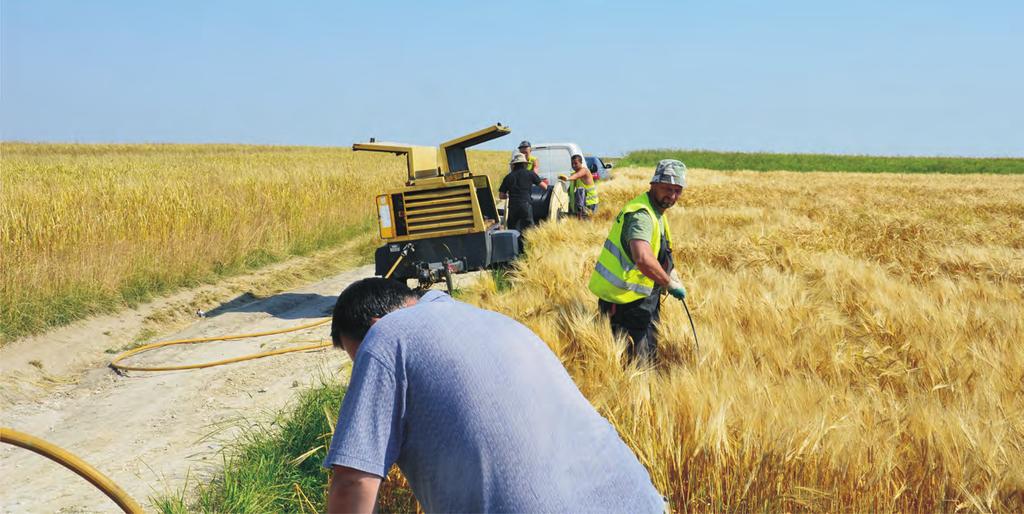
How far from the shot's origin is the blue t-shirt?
6.50ft

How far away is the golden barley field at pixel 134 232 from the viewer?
→ 28.1 feet

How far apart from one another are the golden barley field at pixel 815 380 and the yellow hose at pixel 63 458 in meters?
1.90

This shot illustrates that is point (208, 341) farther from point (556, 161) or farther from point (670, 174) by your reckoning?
point (556, 161)

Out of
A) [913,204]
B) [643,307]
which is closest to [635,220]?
[643,307]

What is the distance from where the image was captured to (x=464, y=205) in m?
9.43

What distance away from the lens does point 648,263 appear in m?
5.09

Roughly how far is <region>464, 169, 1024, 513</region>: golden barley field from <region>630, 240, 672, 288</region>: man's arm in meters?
0.38

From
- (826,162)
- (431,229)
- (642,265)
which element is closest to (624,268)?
(642,265)

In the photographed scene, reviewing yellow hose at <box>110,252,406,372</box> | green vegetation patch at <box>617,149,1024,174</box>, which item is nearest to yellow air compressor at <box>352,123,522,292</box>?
yellow hose at <box>110,252,406,372</box>

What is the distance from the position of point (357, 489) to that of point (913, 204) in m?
21.0

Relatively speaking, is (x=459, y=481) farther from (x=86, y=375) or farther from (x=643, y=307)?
(x=86, y=375)

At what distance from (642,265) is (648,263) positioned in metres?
0.04

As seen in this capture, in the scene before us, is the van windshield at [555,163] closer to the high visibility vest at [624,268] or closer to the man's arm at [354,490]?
the high visibility vest at [624,268]

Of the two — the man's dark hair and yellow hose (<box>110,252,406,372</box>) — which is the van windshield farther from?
the man's dark hair
